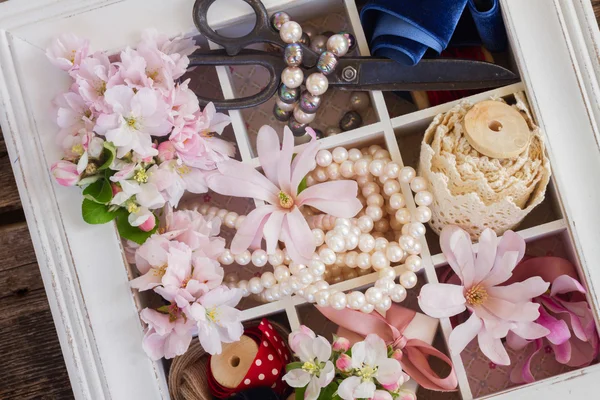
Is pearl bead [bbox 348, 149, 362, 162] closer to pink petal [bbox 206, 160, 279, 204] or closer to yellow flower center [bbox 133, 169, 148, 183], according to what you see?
pink petal [bbox 206, 160, 279, 204]

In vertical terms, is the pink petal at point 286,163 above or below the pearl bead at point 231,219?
above

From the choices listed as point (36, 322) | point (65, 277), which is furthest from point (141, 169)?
point (36, 322)

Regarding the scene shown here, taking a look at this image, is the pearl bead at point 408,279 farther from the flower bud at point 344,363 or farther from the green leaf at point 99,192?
the green leaf at point 99,192

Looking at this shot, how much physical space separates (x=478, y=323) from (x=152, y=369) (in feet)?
1.21

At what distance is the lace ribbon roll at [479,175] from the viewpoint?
0.61 m

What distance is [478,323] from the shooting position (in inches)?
25.4

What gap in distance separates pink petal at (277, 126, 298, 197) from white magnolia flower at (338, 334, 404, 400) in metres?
0.19

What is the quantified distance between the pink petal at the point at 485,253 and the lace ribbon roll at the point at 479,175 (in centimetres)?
2

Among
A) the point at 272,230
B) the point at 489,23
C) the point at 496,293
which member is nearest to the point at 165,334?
the point at 272,230

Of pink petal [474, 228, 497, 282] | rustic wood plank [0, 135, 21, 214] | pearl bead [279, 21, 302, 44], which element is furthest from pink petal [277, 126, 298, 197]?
rustic wood plank [0, 135, 21, 214]

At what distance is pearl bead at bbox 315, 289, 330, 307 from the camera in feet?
2.15

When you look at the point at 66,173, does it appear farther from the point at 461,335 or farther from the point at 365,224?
the point at 461,335

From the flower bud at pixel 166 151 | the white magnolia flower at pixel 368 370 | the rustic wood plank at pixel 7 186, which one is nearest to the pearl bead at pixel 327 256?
the white magnolia flower at pixel 368 370

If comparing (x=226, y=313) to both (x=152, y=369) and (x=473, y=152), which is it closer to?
(x=152, y=369)
